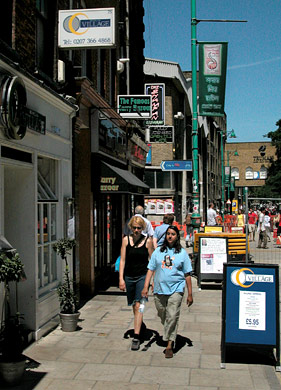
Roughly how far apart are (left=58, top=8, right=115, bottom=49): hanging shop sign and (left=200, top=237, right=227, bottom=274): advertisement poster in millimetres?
5512

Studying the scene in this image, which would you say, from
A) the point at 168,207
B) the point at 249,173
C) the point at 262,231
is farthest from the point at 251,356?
the point at 249,173

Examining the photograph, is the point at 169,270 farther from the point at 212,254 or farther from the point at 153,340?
the point at 212,254

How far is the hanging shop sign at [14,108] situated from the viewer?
611 centimetres

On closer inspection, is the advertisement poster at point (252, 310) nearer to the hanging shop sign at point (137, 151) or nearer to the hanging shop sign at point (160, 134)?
the hanging shop sign at point (137, 151)

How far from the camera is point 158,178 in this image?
34438 mm

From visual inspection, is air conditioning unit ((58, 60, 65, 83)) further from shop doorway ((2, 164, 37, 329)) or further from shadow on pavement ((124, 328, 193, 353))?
shadow on pavement ((124, 328, 193, 353))

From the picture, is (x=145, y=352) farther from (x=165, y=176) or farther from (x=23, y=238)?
(x=165, y=176)

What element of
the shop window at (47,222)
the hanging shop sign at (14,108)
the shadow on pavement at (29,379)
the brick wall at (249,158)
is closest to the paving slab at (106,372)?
the shadow on pavement at (29,379)

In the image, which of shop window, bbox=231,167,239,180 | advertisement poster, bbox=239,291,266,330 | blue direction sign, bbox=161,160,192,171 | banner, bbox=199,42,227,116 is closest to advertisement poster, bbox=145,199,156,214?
blue direction sign, bbox=161,160,192,171

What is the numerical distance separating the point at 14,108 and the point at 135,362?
3.60 metres

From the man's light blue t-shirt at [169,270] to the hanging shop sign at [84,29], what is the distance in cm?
426

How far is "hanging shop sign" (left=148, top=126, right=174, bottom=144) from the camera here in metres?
19.8

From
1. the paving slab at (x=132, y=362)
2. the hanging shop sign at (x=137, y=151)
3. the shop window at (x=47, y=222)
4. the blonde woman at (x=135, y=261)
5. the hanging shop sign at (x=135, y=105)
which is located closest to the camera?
the paving slab at (x=132, y=362)

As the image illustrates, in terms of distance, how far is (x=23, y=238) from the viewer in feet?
25.1
